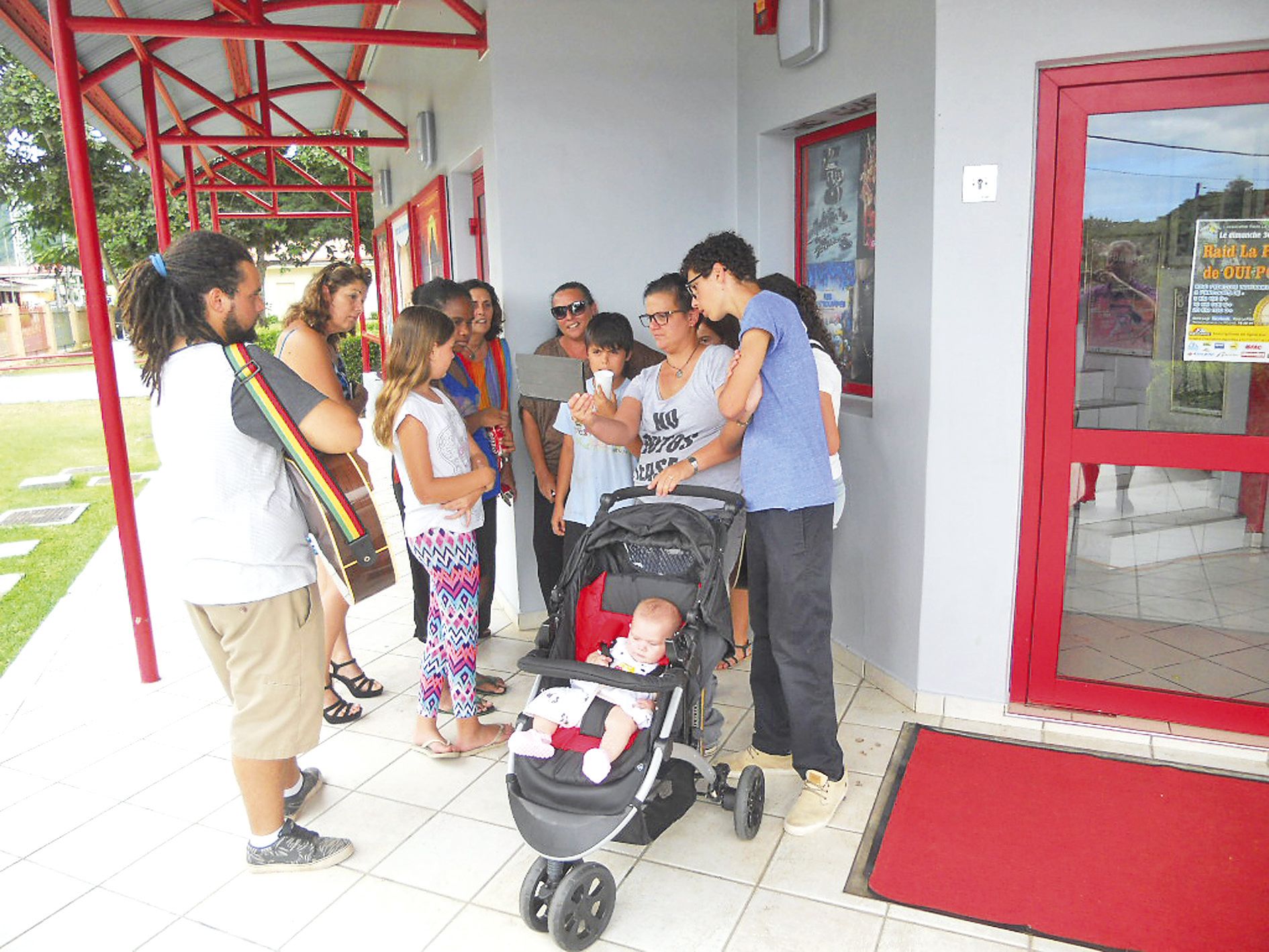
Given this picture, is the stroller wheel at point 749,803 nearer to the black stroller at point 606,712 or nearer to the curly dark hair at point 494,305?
the black stroller at point 606,712

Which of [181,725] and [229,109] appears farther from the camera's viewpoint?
[229,109]

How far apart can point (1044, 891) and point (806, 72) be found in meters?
3.21

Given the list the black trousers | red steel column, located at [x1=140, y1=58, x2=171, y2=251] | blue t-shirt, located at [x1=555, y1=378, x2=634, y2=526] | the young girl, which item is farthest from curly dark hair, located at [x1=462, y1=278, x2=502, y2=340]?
red steel column, located at [x1=140, y1=58, x2=171, y2=251]

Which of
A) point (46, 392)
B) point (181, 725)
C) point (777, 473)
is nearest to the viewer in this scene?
point (777, 473)

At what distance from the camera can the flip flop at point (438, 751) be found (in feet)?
10.7

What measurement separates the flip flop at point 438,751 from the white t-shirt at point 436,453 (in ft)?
2.57

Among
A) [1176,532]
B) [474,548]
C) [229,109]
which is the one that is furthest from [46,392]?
[1176,532]

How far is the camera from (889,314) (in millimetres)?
3494

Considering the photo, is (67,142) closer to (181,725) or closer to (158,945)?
(181,725)

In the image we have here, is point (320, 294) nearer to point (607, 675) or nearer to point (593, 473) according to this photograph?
point (593, 473)

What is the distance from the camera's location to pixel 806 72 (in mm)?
3828

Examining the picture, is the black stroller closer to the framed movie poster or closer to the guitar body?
the guitar body

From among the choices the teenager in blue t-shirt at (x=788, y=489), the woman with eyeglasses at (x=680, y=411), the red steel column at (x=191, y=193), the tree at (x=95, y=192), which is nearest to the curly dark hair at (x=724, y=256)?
the teenager in blue t-shirt at (x=788, y=489)

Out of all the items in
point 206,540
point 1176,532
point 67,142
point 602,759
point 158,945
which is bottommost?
point 158,945
